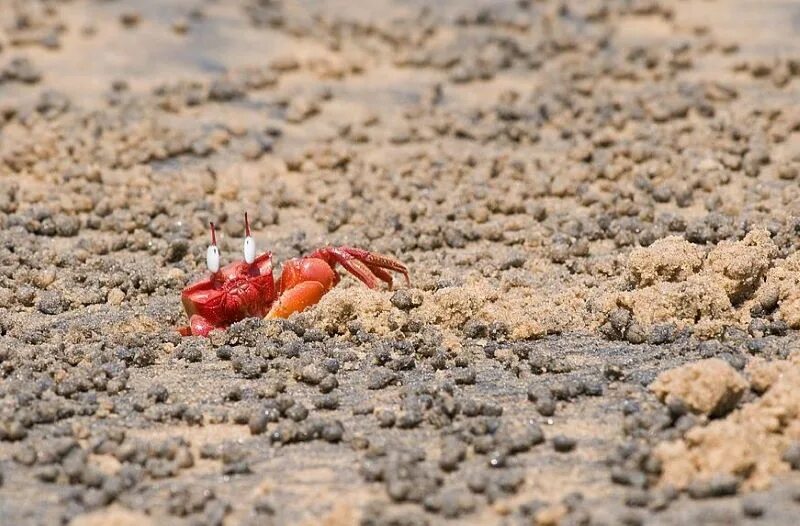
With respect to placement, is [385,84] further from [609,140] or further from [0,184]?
[0,184]

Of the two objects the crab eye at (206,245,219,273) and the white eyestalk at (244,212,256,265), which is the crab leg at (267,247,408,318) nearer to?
the white eyestalk at (244,212,256,265)

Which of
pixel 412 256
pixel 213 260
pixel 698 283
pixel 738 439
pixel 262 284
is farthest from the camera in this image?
pixel 412 256

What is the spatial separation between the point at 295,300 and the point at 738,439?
1.89 metres

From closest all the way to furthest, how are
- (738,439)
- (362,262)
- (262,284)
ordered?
(738,439) → (262,284) → (362,262)

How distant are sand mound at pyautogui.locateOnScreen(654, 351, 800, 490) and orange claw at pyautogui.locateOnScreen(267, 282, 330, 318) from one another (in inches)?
60.3

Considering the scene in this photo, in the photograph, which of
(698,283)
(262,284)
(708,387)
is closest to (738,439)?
(708,387)

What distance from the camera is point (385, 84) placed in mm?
7809

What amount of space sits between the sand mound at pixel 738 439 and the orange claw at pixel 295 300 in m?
1.53

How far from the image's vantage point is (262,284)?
4926mm

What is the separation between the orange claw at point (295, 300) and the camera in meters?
4.83

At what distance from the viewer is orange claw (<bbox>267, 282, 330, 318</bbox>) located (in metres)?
4.83

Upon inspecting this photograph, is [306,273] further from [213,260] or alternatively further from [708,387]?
[708,387]

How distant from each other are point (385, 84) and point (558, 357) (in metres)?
3.71

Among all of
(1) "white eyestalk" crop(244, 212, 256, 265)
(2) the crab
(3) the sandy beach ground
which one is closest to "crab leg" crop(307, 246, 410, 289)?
(2) the crab
